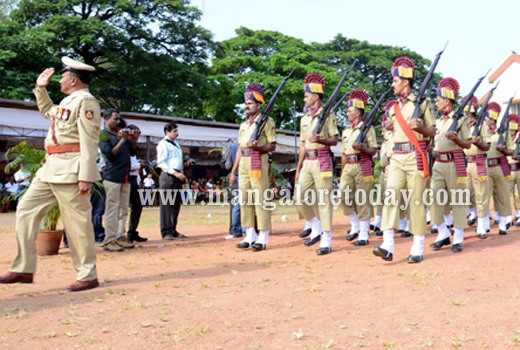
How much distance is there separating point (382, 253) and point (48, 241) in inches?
172

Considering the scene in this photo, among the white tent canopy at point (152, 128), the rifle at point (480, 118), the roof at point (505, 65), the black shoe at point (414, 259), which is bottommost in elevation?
the black shoe at point (414, 259)

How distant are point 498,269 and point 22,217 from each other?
4817mm

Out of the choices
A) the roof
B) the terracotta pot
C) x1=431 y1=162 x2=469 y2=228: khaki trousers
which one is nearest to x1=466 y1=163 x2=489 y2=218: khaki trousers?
x1=431 y1=162 x2=469 y2=228: khaki trousers

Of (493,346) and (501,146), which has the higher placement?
(501,146)

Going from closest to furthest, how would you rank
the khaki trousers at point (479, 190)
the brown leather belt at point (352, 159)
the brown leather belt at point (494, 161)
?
the khaki trousers at point (479, 190), the brown leather belt at point (352, 159), the brown leather belt at point (494, 161)

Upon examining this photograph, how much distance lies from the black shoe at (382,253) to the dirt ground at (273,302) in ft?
0.33

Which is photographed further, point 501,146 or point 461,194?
point 501,146

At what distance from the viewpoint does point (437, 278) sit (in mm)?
5586

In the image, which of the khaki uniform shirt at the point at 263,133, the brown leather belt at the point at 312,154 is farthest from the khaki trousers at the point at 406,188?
the khaki uniform shirt at the point at 263,133

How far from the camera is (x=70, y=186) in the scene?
17.6 feet

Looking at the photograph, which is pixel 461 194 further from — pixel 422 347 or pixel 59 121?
pixel 59 121

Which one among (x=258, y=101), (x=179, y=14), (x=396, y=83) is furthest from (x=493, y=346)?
(x=179, y=14)

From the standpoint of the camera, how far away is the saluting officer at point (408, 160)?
6535 millimetres

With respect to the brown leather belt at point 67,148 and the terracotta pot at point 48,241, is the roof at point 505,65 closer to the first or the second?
the terracotta pot at point 48,241
